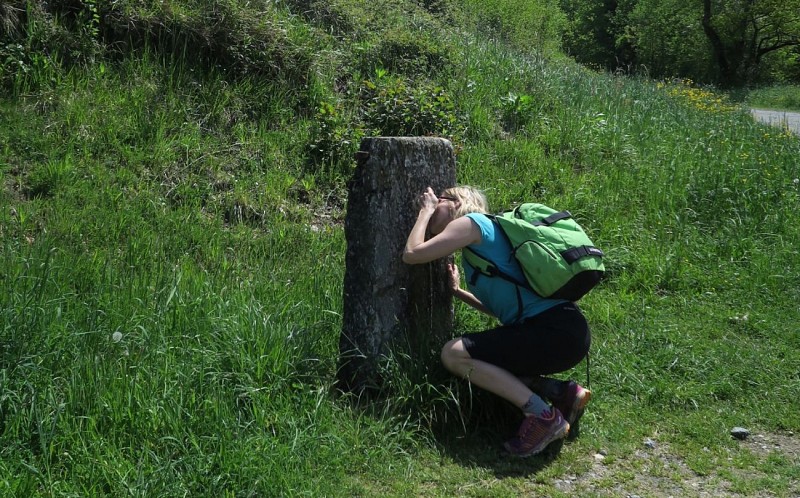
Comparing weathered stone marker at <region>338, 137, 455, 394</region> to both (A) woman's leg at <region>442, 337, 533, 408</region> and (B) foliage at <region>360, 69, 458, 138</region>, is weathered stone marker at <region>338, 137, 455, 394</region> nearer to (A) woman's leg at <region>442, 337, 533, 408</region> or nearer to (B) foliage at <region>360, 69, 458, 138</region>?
(A) woman's leg at <region>442, 337, 533, 408</region>

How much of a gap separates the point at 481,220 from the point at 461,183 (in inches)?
146

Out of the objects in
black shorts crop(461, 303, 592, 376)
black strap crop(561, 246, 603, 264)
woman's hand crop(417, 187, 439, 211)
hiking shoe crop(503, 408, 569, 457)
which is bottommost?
hiking shoe crop(503, 408, 569, 457)

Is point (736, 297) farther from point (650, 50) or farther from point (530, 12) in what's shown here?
point (650, 50)

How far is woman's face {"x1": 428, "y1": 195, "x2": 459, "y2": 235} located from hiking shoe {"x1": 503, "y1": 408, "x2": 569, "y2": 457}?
1.10m

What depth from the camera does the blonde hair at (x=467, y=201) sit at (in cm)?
418

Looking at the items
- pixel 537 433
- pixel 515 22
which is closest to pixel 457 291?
pixel 537 433

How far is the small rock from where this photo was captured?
450cm

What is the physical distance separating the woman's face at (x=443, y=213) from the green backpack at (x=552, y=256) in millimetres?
294

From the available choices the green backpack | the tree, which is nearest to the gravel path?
the green backpack

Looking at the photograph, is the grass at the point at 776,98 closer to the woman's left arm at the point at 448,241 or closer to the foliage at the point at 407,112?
the foliage at the point at 407,112

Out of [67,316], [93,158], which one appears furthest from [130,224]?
[67,316]

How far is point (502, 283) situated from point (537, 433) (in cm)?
78

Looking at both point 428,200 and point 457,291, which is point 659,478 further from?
point 428,200

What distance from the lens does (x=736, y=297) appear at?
6531 mm
